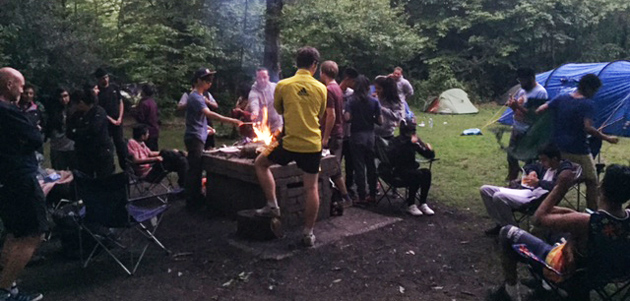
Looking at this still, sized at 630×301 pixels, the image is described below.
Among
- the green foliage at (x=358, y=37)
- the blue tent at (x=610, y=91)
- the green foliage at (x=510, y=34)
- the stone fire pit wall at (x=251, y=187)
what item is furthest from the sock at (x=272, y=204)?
the green foliage at (x=510, y=34)

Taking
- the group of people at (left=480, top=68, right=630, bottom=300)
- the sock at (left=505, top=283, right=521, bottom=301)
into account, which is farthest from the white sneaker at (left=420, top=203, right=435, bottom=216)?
the sock at (left=505, top=283, right=521, bottom=301)

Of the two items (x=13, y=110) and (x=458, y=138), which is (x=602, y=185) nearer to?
(x=13, y=110)

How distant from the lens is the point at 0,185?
4129mm

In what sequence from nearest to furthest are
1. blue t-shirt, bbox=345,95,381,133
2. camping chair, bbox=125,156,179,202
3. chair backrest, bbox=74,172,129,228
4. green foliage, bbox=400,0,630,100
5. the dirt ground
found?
the dirt ground, chair backrest, bbox=74,172,129,228, blue t-shirt, bbox=345,95,381,133, camping chair, bbox=125,156,179,202, green foliage, bbox=400,0,630,100

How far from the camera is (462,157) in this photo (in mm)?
10289

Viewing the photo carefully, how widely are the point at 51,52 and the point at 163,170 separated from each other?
25.3ft

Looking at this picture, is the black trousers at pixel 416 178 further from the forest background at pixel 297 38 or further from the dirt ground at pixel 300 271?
the forest background at pixel 297 38

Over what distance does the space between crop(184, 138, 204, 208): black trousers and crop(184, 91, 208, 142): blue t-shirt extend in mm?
83

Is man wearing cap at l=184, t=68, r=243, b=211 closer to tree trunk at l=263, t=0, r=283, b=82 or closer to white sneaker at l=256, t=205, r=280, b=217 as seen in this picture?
white sneaker at l=256, t=205, r=280, b=217

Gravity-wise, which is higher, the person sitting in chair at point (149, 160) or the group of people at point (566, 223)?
the group of people at point (566, 223)

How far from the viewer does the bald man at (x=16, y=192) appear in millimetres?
4090

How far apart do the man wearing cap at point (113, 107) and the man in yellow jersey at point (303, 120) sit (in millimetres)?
3361

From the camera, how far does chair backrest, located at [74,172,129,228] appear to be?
466 centimetres

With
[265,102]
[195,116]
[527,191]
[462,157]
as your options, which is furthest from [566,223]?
[462,157]
